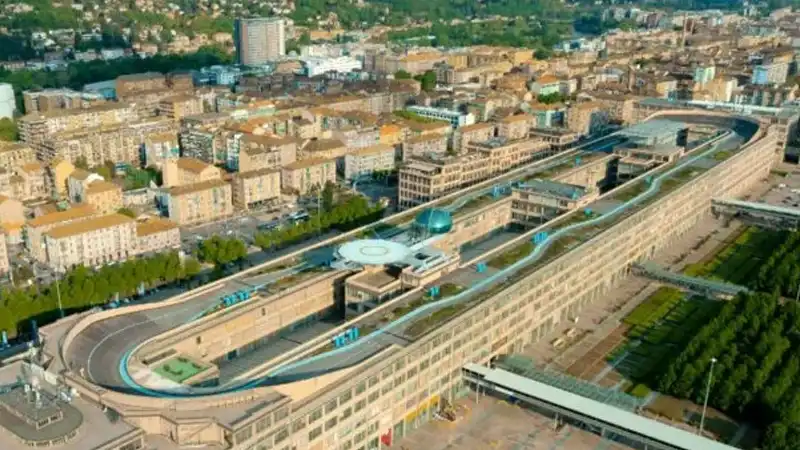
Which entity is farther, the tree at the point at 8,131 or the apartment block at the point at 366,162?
the tree at the point at 8,131

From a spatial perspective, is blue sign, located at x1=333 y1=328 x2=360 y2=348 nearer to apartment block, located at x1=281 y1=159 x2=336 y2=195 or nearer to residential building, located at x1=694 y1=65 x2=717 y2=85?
apartment block, located at x1=281 y1=159 x2=336 y2=195

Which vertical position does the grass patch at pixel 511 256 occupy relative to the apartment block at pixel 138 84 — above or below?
below

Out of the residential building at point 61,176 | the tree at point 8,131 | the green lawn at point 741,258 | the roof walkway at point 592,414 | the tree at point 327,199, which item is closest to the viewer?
the roof walkway at point 592,414

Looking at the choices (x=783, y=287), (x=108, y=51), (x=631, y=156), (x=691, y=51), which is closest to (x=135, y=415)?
(x=783, y=287)

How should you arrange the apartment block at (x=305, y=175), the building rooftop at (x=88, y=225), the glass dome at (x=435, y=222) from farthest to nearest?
the apartment block at (x=305, y=175) < the building rooftop at (x=88, y=225) < the glass dome at (x=435, y=222)

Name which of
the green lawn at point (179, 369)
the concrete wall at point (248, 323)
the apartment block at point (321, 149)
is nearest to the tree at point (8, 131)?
the apartment block at point (321, 149)

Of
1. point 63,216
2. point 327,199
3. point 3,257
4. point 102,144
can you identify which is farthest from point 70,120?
point 327,199

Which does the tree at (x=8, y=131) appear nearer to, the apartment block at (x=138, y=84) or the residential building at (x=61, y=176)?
the apartment block at (x=138, y=84)
